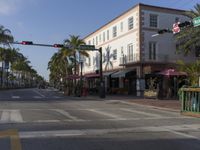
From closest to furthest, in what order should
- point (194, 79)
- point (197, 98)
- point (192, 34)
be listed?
point (197, 98)
point (194, 79)
point (192, 34)

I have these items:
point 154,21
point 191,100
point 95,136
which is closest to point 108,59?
point 154,21

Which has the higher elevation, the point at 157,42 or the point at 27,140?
the point at 157,42

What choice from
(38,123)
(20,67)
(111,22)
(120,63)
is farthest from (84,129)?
(20,67)

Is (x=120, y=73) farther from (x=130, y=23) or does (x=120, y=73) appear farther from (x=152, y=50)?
(x=130, y=23)

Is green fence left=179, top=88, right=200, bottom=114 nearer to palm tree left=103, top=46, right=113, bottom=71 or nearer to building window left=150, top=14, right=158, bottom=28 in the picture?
building window left=150, top=14, right=158, bottom=28

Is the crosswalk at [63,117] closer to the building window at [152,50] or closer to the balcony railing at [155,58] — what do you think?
the balcony railing at [155,58]

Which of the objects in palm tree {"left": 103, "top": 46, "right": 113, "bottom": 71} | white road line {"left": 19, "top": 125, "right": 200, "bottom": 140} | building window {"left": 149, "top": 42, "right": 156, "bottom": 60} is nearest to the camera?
white road line {"left": 19, "top": 125, "right": 200, "bottom": 140}

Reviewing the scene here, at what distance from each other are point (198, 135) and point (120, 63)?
125ft

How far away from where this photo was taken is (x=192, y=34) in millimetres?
36062

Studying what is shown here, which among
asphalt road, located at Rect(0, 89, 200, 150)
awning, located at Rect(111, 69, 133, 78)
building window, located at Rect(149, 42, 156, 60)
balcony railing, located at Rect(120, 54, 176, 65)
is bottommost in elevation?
asphalt road, located at Rect(0, 89, 200, 150)

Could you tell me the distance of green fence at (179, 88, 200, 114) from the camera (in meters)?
19.8

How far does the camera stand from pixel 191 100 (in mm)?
20359

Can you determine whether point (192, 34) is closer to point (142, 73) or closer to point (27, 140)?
point (142, 73)

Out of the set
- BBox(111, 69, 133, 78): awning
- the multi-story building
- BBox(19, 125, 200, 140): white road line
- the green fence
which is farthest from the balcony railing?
BBox(19, 125, 200, 140): white road line
